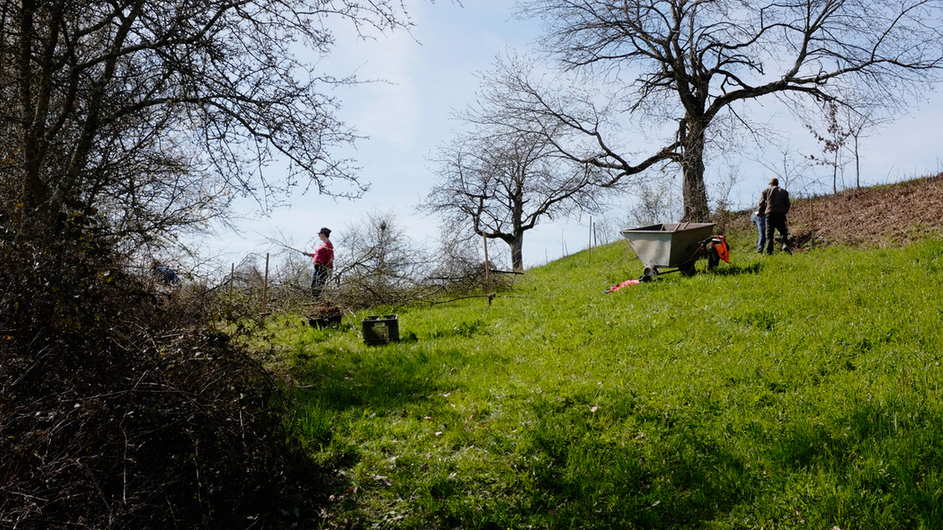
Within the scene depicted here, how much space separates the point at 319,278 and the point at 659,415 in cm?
903

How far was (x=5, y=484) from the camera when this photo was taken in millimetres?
3035

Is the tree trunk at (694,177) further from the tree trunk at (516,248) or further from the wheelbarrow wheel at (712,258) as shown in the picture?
the tree trunk at (516,248)

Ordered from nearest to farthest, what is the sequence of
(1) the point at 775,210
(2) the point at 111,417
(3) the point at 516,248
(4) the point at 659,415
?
(2) the point at 111,417, (4) the point at 659,415, (1) the point at 775,210, (3) the point at 516,248

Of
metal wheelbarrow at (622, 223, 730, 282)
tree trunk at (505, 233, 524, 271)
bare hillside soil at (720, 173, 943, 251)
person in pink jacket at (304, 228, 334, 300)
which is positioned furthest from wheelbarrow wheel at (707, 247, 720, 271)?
tree trunk at (505, 233, 524, 271)

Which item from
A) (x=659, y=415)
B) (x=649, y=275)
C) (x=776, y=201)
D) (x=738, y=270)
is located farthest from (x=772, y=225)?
(x=659, y=415)

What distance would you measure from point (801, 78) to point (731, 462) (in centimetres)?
1768

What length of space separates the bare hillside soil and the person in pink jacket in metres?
11.8

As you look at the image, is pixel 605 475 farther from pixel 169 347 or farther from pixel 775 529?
pixel 169 347

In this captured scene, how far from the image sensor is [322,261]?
12.7 metres

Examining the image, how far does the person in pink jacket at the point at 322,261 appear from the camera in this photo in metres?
12.5

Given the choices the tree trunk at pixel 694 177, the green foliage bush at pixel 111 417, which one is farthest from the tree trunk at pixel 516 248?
the green foliage bush at pixel 111 417

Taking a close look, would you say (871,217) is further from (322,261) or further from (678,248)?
(322,261)

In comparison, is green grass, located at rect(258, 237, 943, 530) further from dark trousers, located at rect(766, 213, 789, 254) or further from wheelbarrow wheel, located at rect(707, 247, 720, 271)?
dark trousers, located at rect(766, 213, 789, 254)

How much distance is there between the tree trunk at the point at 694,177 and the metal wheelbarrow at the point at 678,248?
598 centimetres
